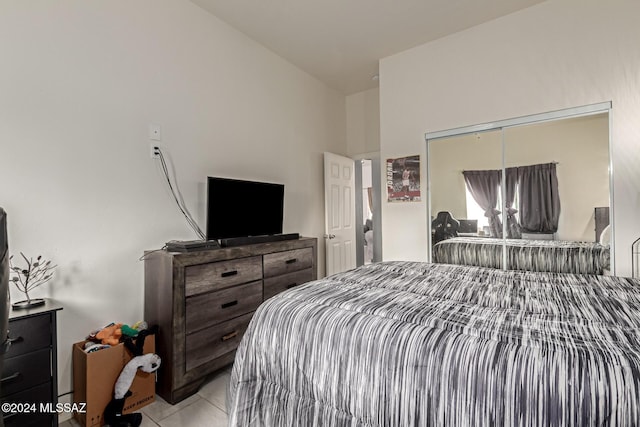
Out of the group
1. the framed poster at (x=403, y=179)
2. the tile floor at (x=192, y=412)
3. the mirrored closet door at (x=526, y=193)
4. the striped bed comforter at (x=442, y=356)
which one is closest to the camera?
the striped bed comforter at (x=442, y=356)

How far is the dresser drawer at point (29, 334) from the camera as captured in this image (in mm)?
1431

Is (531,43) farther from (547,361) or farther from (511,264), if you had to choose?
(547,361)

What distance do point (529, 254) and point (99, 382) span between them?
346 centimetres

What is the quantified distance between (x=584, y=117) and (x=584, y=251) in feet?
3.77

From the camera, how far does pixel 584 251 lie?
2541mm

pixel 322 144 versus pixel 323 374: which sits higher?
pixel 322 144

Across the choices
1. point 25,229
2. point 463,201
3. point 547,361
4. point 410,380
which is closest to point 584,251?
point 463,201

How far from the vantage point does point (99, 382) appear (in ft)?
5.70

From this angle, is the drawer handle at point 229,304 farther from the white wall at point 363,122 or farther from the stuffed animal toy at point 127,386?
the white wall at point 363,122

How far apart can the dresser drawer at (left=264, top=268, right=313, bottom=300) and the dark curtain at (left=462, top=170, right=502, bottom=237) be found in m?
1.89

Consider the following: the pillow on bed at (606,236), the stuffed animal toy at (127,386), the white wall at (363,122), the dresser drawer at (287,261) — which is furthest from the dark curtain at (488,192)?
the stuffed animal toy at (127,386)

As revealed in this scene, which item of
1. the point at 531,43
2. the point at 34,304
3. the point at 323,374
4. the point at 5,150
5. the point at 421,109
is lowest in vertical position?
the point at 323,374

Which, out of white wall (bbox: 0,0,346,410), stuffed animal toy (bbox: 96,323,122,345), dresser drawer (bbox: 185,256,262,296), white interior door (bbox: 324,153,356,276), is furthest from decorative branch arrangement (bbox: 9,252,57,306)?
white interior door (bbox: 324,153,356,276)

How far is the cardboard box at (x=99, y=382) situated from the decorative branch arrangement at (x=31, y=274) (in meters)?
0.44
